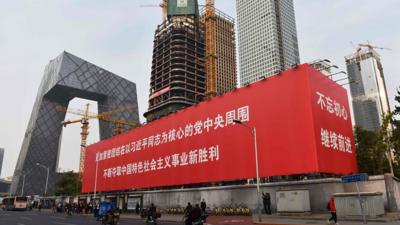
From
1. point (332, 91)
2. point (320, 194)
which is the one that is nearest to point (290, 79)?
point (332, 91)

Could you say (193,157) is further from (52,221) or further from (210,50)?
(210,50)

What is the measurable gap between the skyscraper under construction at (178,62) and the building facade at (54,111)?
920 inches

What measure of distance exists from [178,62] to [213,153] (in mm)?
134109

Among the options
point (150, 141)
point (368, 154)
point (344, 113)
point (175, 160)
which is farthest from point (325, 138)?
point (150, 141)

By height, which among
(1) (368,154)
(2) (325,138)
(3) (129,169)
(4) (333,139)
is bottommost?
(3) (129,169)

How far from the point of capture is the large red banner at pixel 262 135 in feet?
124

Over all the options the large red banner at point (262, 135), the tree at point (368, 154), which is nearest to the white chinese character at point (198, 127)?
the large red banner at point (262, 135)

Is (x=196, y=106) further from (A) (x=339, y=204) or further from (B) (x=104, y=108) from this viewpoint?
(B) (x=104, y=108)

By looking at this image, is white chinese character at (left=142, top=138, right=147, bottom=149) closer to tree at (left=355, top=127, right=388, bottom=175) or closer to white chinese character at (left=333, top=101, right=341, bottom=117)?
white chinese character at (left=333, top=101, right=341, bottom=117)

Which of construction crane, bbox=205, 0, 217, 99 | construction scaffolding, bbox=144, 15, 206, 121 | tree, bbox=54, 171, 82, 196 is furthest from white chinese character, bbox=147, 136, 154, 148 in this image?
construction crane, bbox=205, 0, 217, 99

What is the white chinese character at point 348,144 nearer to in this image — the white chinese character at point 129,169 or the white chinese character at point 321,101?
the white chinese character at point 321,101

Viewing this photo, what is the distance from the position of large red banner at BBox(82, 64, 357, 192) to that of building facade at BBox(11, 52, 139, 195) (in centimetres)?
11429

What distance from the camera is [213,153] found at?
151 ft

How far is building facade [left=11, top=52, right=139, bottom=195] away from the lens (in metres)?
160
